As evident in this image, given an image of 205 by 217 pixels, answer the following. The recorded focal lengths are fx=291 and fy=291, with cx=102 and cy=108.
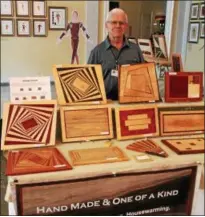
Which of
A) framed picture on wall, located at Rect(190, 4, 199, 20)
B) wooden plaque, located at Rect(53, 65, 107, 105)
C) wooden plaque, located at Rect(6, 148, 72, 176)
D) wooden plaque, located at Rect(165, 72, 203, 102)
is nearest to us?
wooden plaque, located at Rect(6, 148, 72, 176)

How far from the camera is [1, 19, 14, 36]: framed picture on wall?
9.91ft

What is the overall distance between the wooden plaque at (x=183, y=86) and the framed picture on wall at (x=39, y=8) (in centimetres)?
214

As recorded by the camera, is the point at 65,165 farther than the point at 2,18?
No

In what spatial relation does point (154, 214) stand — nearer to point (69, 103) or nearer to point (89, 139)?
point (89, 139)

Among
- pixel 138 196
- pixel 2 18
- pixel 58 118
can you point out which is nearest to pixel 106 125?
pixel 58 118

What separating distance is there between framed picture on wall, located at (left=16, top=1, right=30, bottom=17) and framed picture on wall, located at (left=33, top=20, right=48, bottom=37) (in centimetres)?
12

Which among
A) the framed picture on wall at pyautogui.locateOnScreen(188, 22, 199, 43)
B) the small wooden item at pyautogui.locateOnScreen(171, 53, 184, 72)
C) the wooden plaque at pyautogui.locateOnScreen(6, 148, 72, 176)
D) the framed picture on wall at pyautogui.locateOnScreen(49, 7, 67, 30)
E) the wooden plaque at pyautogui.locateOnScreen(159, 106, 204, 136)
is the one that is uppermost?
the framed picture on wall at pyautogui.locateOnScreen(49, 7, 67, 30)

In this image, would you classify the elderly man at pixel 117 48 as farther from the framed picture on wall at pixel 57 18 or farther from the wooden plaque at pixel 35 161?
the framed picture on wall at pixel 57 18

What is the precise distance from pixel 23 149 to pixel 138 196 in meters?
0.48

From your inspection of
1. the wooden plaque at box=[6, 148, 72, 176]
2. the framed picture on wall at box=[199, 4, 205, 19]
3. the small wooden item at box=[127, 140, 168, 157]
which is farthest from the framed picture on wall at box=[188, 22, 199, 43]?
the wooden plaque at box=[6, 148, 72, 176]

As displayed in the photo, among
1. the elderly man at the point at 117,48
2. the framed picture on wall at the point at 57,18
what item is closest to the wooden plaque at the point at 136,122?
the elderly man at the point at 117,48

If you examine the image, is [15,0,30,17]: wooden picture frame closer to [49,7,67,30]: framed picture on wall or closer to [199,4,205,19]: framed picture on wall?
[49,7,67,30]: framed picture on wall

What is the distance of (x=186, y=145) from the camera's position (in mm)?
1206

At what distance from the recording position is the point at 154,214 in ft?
3.75
